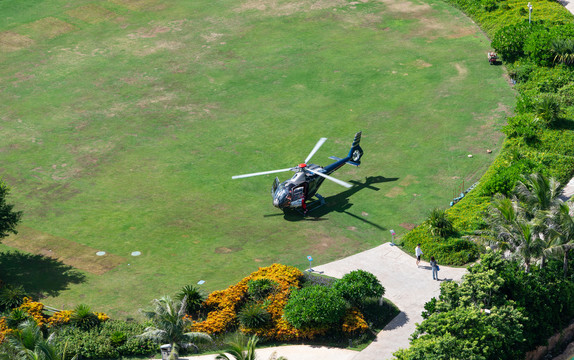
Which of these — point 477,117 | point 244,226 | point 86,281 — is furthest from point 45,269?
point 477,117

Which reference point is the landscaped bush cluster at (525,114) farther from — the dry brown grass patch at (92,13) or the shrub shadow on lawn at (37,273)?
the dry brown grass patch at (92,13)

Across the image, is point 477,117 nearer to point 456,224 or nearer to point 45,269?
point 456,224

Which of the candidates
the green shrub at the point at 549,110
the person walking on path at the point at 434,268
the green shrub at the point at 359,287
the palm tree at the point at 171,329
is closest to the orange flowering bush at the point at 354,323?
the green shrub at the point at 359,287

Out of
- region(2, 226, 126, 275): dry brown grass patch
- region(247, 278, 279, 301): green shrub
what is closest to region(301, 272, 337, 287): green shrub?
region(247, 278, 279, 301): green shrub

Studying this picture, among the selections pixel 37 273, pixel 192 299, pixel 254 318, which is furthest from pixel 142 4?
pixel 254 318

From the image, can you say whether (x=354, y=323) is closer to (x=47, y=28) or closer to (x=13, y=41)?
(x=13, y=41)

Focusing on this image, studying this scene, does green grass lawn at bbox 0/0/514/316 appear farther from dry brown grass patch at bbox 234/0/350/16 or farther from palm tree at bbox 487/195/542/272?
palm tree at bbox 487/195/542/272
